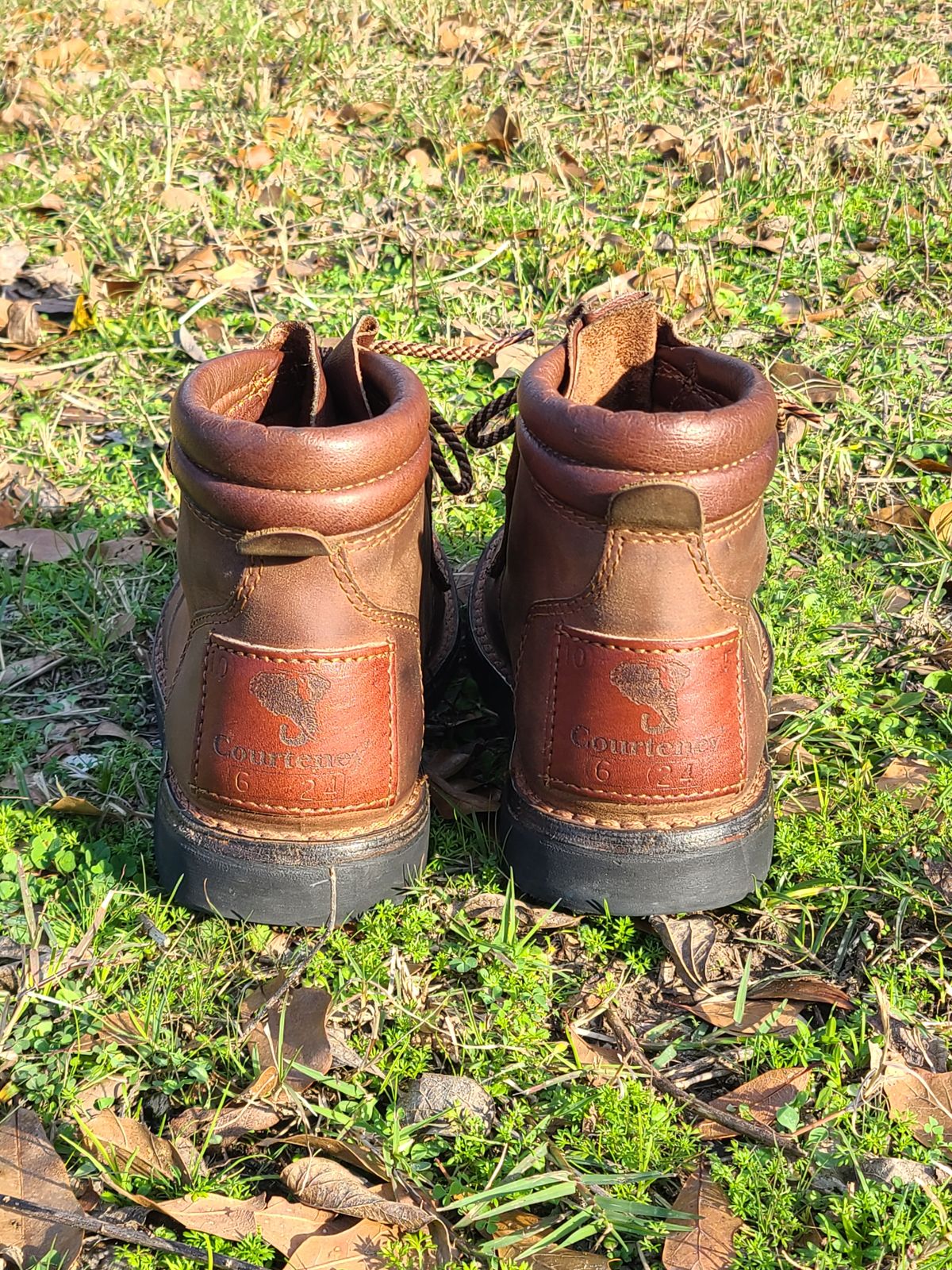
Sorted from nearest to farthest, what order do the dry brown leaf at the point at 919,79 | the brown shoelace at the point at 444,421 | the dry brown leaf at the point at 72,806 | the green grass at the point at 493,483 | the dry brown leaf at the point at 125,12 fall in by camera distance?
the green grass at the point at 493,483 → the dry brown leaf at the point at 72,806 → the brown shoelace at the point at 444,421 → the dry brown leaf at the point at 919,79 → the dry brown leaf at the point at 125,12

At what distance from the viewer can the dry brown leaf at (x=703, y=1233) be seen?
177cm

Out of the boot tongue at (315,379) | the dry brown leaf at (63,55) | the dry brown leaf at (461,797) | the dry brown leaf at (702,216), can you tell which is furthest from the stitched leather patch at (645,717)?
the dry brown leaf at (63,55)

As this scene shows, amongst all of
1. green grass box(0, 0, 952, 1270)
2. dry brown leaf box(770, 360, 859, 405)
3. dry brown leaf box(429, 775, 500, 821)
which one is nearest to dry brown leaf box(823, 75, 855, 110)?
green grass box(0, 0, 952, 1270)

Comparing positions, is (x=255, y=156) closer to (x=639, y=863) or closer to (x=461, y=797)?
(x=461, y=797)

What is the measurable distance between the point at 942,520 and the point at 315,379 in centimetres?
187

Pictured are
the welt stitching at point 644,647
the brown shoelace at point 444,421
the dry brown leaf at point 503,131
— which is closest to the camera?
the welt stitching at point 644,647

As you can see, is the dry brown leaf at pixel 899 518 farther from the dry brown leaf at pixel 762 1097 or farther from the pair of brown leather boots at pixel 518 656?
the dry brown leaf at pixel 762 1097

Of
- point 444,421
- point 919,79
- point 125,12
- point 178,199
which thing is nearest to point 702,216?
point 919,79

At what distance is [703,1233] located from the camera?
1.80 meters

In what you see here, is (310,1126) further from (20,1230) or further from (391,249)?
(391,249)

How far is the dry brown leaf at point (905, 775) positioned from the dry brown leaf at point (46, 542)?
2174 mm

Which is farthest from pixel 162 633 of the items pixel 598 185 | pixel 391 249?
pixel 598 185

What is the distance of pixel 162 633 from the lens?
2.69m

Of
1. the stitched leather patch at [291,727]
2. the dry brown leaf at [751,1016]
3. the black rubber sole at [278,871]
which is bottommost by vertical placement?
the dry brown leaf at [751,1016]
